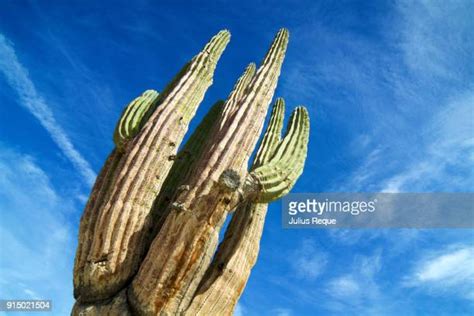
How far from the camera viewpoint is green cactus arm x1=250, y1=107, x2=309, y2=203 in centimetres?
597

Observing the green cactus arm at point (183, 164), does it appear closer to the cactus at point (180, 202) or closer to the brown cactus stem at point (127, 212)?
the cactus at point (180, 202)

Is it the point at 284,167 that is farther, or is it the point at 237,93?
the point at 237,93

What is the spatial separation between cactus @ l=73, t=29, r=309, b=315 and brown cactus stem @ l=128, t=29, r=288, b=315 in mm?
11

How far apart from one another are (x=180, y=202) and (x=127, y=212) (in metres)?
0.76

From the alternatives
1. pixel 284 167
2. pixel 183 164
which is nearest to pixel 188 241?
pixel 284 167

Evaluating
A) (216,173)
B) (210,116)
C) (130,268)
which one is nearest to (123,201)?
(130,268)

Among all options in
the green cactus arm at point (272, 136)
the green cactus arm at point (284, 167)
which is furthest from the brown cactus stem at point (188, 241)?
the green cactus arm at point (272, 136)

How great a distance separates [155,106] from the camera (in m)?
7.14

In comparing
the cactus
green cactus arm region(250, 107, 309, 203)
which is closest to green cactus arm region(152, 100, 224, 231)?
the cactus

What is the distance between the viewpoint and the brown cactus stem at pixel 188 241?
546cm

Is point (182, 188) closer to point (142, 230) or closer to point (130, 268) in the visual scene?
point (142, 230)

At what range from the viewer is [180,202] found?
5.65 meters

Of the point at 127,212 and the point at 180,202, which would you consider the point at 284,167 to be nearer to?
the point at 180,202

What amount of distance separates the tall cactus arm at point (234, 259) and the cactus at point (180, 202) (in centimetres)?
1
